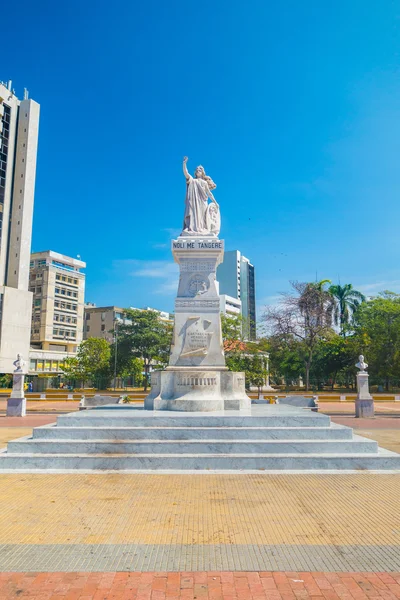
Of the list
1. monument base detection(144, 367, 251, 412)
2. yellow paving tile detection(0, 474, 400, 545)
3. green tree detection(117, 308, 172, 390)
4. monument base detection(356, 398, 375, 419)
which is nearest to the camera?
yellow paving tile detection(0, 474, 400, 545)

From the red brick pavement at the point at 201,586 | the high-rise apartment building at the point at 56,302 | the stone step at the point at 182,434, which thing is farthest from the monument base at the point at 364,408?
the high-rise apartment building at the point at 56,302

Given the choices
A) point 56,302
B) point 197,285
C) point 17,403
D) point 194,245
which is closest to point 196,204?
point 194,245

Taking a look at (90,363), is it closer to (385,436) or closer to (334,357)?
(334,357)

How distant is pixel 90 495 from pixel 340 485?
419cm

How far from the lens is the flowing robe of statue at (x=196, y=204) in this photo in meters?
14.4

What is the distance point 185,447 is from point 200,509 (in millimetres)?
2845

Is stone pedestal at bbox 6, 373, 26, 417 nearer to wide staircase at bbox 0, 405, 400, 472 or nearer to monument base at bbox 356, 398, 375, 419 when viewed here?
wide staircase at bbox 0, 405, 400, 472

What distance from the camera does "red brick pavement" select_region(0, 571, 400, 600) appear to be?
384cm

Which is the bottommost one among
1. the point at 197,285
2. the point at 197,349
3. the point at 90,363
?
the point at 90,363

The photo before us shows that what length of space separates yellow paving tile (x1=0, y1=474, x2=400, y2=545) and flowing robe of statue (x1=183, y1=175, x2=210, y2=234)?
836 cm

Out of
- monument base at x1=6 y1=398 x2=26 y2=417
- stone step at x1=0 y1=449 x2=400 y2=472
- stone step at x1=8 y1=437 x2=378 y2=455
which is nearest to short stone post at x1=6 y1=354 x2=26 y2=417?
monument base at x1=6 y1=398 x2=26 y2=417

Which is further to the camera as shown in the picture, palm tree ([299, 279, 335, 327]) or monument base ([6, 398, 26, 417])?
palm tree ([299, 279, 335, 327])

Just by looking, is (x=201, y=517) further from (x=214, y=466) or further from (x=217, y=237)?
(x=217, y=237)

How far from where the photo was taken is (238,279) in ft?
440
